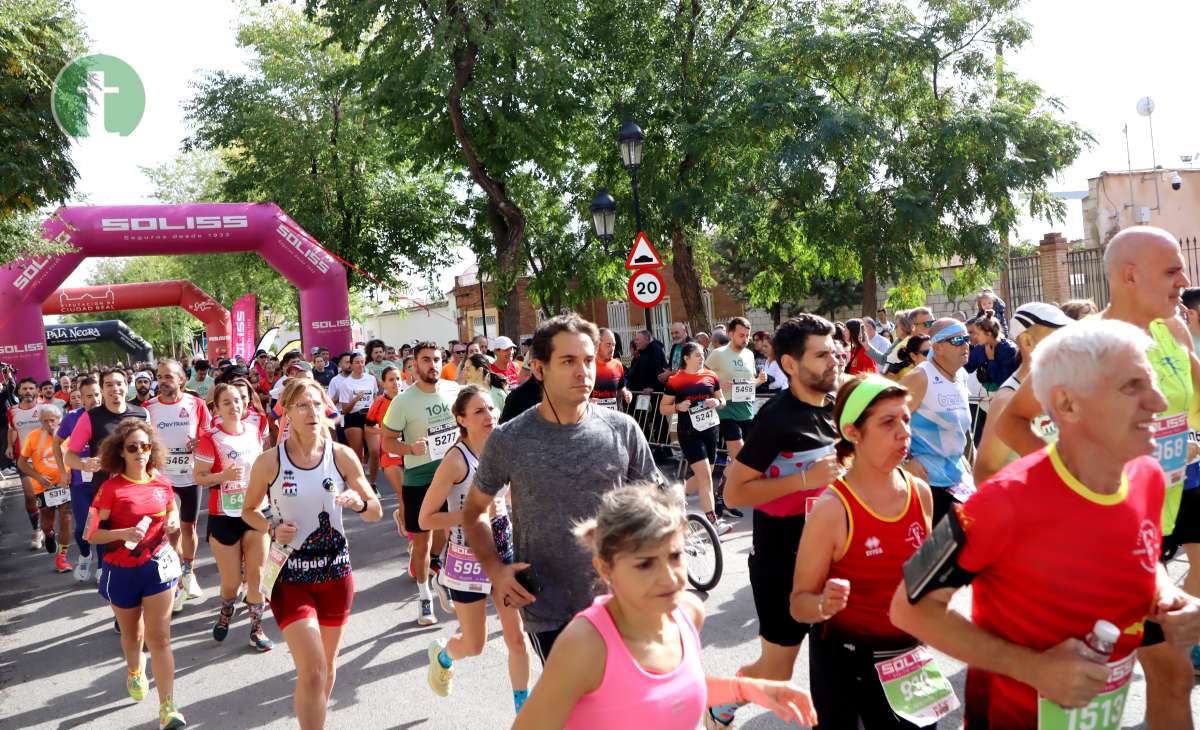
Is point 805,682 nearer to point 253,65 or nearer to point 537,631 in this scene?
point 537,631

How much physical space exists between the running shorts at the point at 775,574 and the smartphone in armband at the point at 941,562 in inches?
66.3

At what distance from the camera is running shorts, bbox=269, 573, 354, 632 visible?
476 centimetres

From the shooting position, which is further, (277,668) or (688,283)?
(688,283)

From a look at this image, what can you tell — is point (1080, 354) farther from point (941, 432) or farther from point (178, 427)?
point (178, 427)

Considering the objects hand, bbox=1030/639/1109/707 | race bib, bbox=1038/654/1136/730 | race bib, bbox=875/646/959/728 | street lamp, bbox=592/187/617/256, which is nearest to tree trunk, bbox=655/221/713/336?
street lamp, bbox=592/187/617/256

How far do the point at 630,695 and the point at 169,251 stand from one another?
70.1 feet

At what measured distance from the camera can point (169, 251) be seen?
21688mm

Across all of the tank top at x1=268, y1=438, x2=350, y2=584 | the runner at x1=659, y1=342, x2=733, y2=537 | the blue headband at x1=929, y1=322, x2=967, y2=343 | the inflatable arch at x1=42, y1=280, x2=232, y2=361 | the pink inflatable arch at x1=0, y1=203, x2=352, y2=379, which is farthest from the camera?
the inflatable arch at x1=42, y1=280, x2=232, y2=361

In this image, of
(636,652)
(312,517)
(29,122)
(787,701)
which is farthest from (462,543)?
(29,122)

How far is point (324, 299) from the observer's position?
2308 cm

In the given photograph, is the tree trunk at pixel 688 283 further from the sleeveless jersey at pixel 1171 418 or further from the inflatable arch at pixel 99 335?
the inflatable arch at pixel 99 335

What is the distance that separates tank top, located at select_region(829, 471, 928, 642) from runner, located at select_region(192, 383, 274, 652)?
5.20 metres

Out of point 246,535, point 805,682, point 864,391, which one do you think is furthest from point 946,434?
point 246,535

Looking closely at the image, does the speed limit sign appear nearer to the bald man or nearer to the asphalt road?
the asphalt road
